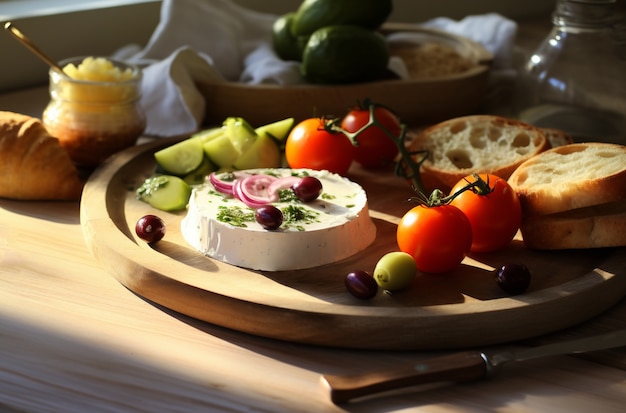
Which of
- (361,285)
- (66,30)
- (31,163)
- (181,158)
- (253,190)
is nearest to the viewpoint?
(361,285)

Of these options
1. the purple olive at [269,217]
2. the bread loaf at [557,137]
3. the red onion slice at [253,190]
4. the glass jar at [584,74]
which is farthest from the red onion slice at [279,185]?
the glass jar at [584,74]

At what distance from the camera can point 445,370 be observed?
1564 millimetres

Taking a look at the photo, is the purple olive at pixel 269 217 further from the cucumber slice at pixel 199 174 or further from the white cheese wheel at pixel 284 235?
the cucumber slice at pixel 199 174

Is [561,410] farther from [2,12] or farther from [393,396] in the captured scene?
[2,12]

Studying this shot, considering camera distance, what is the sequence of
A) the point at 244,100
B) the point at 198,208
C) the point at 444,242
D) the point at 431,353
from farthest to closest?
the point at 244,100 < the point at 198,208 < the point at 444,242 < the point at 431,353

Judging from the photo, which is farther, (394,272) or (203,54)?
(203,54)

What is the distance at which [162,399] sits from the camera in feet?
5.03

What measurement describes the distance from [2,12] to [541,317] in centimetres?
228

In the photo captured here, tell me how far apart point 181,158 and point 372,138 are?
1.80ft

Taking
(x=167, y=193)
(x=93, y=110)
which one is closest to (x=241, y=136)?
(x=167, y=193)

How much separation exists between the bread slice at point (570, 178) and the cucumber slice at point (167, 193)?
82 centimetres

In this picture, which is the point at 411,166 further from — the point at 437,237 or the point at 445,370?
the point at 445,370

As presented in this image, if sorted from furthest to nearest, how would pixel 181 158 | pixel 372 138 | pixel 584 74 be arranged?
pixel 584 74
pixel 372 138
pixel 181 158

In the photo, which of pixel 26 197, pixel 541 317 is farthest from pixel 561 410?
pixel 26 197
